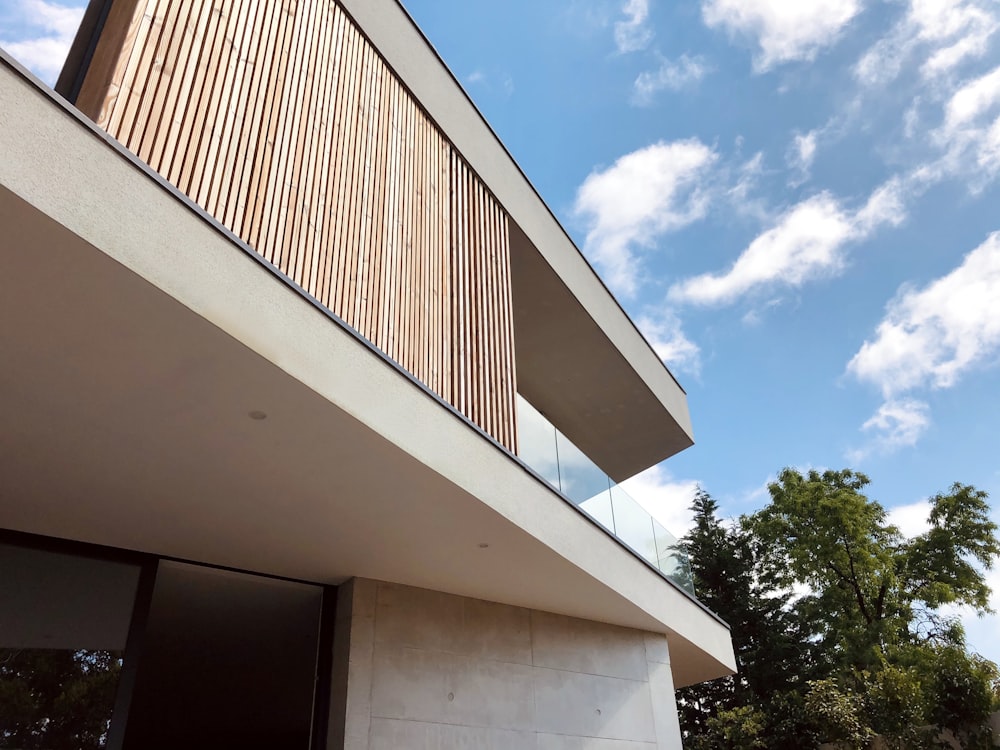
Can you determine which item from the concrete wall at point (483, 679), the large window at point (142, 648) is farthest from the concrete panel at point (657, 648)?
the large window at point (142, 648)

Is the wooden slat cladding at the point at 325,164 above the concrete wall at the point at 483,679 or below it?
above

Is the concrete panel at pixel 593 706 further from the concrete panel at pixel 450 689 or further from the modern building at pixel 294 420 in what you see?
the concrete panel at pixel 450 689

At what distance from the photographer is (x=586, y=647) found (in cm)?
741

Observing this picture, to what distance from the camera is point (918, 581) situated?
1964cm

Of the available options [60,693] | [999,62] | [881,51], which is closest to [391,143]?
[60,693]

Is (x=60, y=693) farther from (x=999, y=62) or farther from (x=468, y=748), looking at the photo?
(x=999, y=62)

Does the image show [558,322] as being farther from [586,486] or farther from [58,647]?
[58,647]

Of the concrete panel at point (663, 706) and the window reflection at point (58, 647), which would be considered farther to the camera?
the concrete panel at point (663, 706)

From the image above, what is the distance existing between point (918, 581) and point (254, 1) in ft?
71.8

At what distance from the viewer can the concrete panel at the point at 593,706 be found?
22.2 feet

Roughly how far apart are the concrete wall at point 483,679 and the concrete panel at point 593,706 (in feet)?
0.03

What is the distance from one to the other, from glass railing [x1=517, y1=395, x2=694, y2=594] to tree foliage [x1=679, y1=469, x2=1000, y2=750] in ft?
26.8

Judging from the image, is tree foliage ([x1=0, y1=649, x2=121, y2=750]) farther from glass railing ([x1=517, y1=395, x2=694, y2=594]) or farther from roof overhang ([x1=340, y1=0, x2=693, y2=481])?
roof overhang ([x1=340, y1=0, x2=693, y2=481])

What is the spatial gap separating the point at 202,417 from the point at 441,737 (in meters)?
3.77
